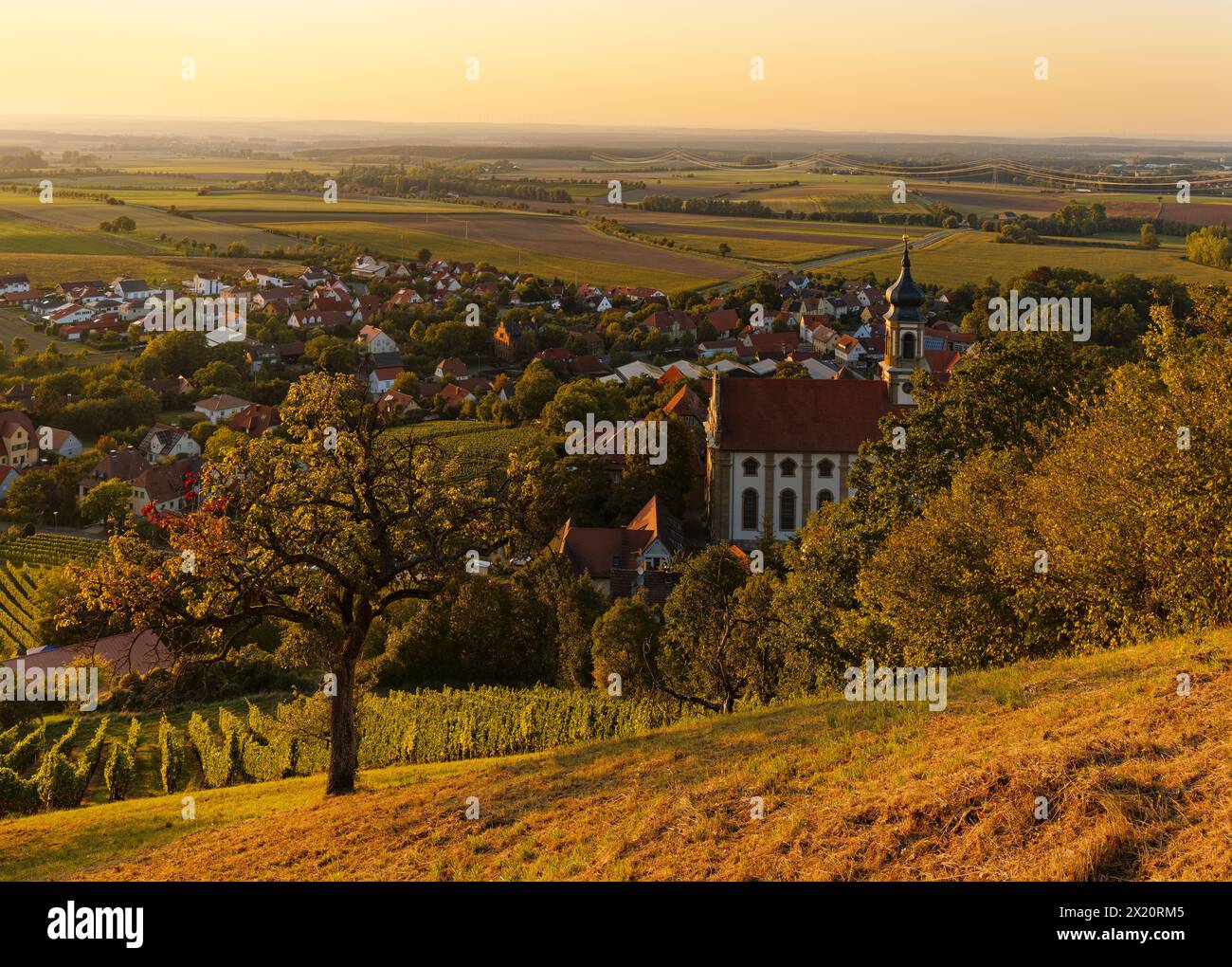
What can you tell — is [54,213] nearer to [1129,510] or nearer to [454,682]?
[454,682]

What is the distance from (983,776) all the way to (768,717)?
21.0 ft

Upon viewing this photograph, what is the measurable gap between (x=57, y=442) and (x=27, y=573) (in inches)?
978

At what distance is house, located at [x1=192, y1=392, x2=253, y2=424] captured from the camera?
81887 mm

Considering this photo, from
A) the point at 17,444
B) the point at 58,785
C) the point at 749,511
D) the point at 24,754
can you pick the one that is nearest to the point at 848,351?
the point at 749,511

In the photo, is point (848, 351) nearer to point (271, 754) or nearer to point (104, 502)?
point (104, 502)

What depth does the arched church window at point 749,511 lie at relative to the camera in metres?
48.8

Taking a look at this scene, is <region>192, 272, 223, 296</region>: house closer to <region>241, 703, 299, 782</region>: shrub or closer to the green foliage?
the green foliage

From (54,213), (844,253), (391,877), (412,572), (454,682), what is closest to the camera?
(391,877)

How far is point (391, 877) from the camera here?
1171 centimetres

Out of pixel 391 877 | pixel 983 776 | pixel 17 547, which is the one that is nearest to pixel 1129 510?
pixel 983 776

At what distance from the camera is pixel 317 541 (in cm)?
1703

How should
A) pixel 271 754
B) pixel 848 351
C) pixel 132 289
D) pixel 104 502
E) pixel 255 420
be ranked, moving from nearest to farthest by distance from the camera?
pixel 271 754
pixel 104 502
pixel 255 420
pixel 848 351
pixel 132 289

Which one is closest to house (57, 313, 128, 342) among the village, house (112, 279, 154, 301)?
the village
